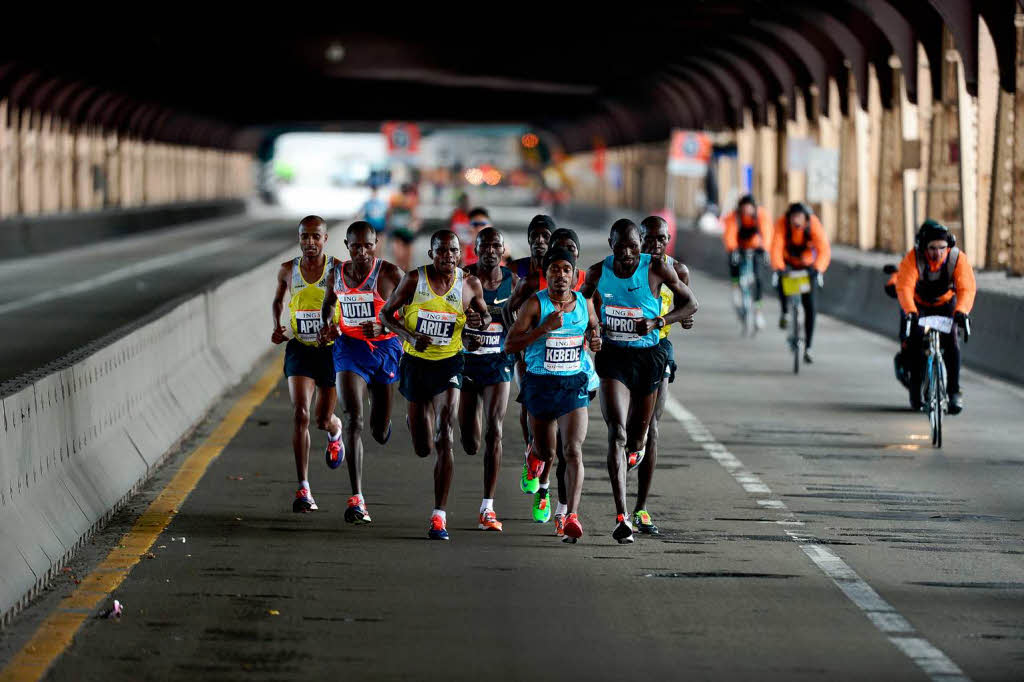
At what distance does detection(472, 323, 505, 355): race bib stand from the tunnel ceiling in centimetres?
1620

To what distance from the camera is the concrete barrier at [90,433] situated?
9.41 meters

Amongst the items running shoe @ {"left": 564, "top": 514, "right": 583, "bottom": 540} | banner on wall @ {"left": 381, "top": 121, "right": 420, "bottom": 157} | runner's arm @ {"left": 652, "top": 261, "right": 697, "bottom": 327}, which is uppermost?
banner on wall @ {"left": 381, "top": 121, "right": 420, "bottom": 157}

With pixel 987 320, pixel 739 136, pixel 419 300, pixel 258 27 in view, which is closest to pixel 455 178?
pixel 739 136

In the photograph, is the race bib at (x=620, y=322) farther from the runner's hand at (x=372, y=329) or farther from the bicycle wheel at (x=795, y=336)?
the bicycle wheel at (x=795, y=336)

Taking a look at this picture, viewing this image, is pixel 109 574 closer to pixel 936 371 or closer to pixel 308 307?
pixel 308 307

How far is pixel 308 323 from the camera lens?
12.1 metres

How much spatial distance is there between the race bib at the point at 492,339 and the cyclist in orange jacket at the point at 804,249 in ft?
37.0

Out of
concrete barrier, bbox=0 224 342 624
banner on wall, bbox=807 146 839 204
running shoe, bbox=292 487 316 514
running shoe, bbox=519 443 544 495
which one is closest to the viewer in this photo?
concrete barrier, bbox=0 224 342 624

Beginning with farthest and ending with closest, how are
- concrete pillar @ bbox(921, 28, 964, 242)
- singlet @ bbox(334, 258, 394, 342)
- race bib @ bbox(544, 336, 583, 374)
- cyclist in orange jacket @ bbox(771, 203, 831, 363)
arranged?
concrete pillar @ bbox(921, 28, 964, 242) → cyclist in orange jacket @ bbox(771, 203, 831, 363) → singlet @ bbox(334, 258, 394, 342) → race bib @ bbox(544, 336, 583, 374)

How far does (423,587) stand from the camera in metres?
9.64

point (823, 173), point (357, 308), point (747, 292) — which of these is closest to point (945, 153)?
point (823, 173)

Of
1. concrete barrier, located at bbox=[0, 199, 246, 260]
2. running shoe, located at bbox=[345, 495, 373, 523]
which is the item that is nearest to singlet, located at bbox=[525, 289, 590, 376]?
running shoe, located at bbox=[345, 495, 373, 523]

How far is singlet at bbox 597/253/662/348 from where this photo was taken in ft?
37.1

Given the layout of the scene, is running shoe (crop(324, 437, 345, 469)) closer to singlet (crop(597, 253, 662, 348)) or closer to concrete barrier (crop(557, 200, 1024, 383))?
singlet (crop(597, 253, 662, 348))
